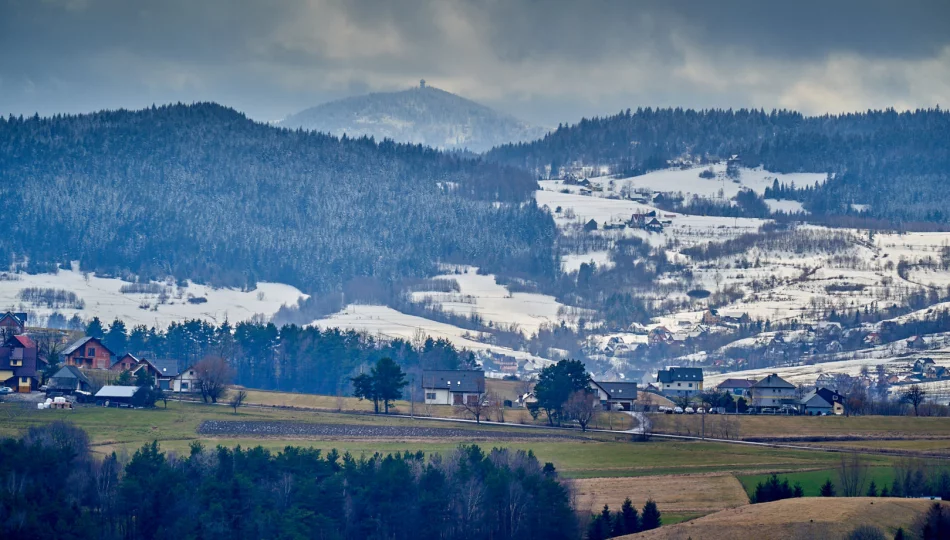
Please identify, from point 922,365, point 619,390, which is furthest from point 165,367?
point 922,365

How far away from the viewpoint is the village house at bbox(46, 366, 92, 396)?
4621 inches

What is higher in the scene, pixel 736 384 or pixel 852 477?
pixel 736 384

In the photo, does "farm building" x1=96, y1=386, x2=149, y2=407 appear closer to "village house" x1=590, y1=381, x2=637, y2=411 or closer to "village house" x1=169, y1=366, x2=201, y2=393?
"village house" x1=169, y1=366, x2=201, y2=393

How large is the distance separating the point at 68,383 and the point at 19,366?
6594 millimetres

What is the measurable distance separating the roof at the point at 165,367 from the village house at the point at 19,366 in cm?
1158

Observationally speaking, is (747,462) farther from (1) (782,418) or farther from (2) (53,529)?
(2) (53,529)

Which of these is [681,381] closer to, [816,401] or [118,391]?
[816,401]

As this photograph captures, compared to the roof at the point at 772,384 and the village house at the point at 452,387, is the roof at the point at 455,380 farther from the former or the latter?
the roof at the point at 772,384

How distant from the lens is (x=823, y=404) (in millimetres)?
139000

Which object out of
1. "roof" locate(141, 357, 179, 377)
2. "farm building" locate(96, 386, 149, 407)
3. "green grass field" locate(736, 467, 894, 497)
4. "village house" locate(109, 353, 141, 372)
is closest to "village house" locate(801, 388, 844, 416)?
"green grass field" locate(736, 467, 894, 497)

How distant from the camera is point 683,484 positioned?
94.6m

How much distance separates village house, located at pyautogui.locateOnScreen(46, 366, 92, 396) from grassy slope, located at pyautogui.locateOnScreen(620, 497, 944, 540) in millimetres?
56204

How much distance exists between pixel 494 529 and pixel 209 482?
53.7 feet

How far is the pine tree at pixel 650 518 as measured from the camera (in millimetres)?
81750
